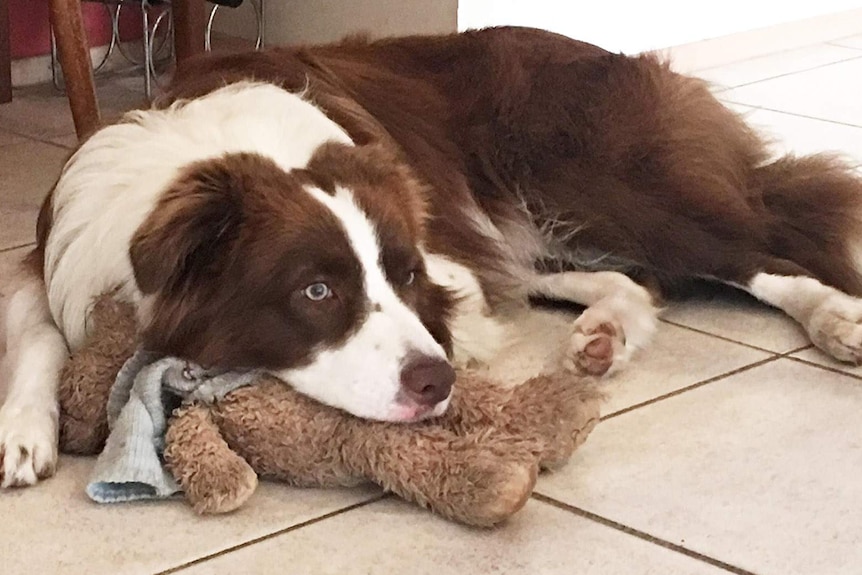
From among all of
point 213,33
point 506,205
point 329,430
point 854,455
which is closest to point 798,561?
point 854,455

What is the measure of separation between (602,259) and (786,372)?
23.1 inches

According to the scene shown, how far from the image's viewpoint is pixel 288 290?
6.50ft

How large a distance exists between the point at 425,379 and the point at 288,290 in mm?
269

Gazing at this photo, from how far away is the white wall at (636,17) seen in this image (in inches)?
176

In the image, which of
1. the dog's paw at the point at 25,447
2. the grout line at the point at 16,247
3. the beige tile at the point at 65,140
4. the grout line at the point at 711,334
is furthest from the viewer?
the beige tile at the point at 65,140

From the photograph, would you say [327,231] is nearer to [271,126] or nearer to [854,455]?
[271,126]

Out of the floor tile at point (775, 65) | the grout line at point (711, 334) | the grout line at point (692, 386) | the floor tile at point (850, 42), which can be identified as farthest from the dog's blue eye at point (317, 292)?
the floor tile at point (850, 42)

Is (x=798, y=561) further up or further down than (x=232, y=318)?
further down

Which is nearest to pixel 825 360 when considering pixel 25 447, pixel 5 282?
pixel 25 447

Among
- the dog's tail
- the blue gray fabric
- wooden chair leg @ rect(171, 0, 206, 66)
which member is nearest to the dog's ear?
the blue gray fabric

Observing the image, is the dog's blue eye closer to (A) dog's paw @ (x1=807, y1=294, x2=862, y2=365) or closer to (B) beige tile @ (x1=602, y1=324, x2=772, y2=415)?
(B) beige tile @ (x1=602, y1=324, x2=772, y2=415)

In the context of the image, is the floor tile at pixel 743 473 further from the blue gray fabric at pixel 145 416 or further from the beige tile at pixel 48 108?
the beige tile at pixel 48 108

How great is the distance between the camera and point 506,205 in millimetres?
2934

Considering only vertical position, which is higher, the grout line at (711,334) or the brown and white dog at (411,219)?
the brown and white dog at (411,219)
